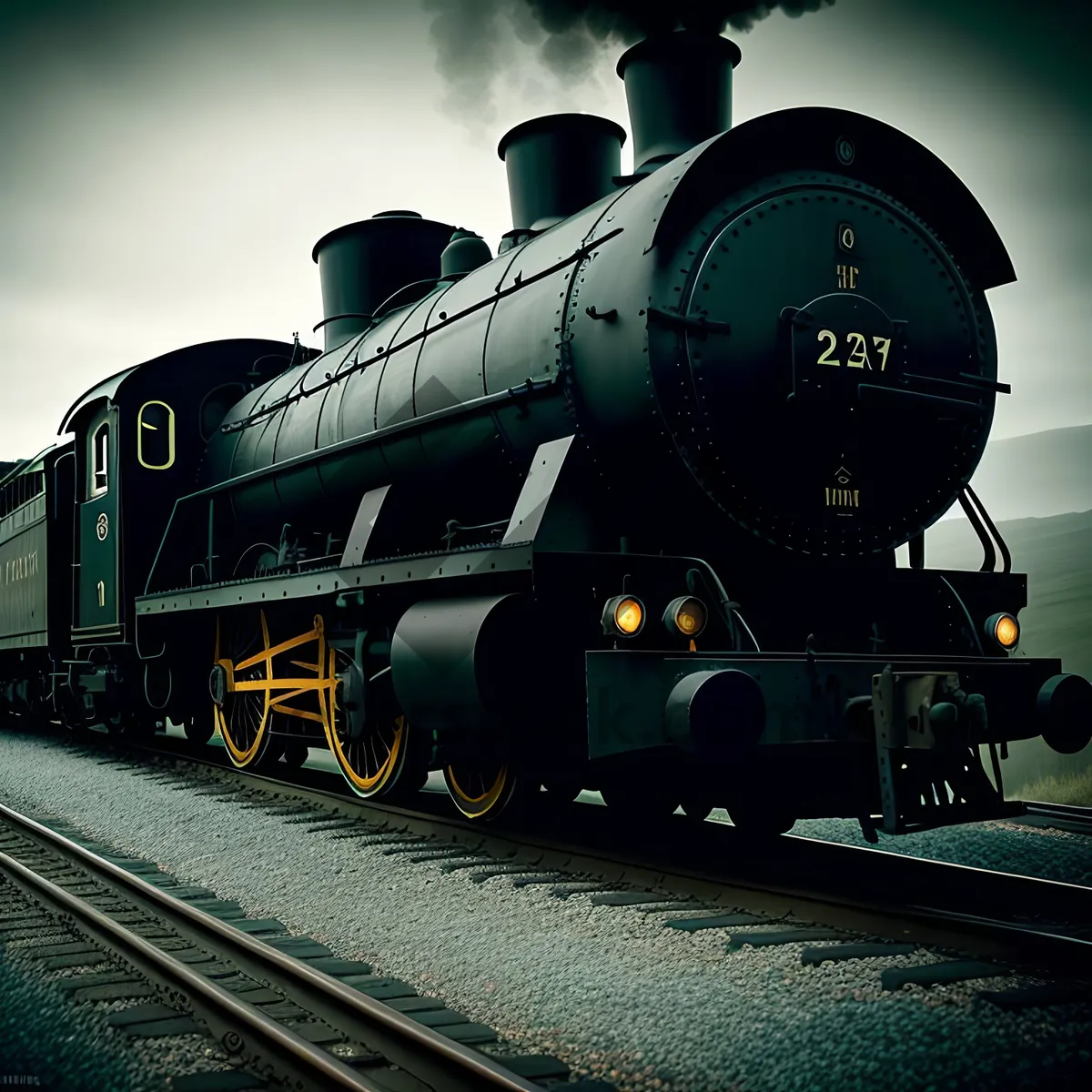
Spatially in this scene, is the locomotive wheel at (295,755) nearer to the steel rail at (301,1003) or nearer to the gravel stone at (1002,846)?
the steel rail at (301,1003)

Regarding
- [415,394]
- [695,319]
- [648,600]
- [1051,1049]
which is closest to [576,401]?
[695,319]

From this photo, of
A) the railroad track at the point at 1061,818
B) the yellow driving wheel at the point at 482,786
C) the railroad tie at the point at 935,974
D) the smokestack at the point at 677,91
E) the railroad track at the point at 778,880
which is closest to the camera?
the railroad tie at the point at 935,974

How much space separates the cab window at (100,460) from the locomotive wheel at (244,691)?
7.27 feet

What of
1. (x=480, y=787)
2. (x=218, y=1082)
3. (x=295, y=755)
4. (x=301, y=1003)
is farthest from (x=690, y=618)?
(x=295, y=755)

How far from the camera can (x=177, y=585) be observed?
31.6ft

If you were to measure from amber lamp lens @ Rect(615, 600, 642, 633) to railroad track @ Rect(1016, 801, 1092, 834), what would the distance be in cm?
294

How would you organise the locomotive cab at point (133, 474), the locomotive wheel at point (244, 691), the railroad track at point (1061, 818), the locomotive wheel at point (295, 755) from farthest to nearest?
the locomotive cab at point (133, 474) < the locomotive wheel at point (295, 755) < the locomotive wheel at point (244, 691) < the railroad track at point (1061, 818)

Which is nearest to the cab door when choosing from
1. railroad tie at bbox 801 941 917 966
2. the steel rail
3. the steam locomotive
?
the steam locomotive

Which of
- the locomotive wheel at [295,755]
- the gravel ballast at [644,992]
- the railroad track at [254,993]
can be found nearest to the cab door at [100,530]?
the locomotive wheel at [295,755]

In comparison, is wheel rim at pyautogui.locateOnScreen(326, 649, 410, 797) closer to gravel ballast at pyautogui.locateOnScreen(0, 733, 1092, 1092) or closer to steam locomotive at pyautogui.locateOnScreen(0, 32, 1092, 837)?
steam locomotive at pyautogui.locateOnScreen(0, 32, 1092, 837)

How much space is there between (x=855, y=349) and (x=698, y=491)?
99 centimetres

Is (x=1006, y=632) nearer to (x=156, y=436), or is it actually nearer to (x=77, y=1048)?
(x=77, y=1048)

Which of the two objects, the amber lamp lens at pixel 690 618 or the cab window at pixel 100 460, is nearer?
the amber lamp lens at pixel 690 618

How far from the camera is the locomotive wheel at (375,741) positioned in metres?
6.40
